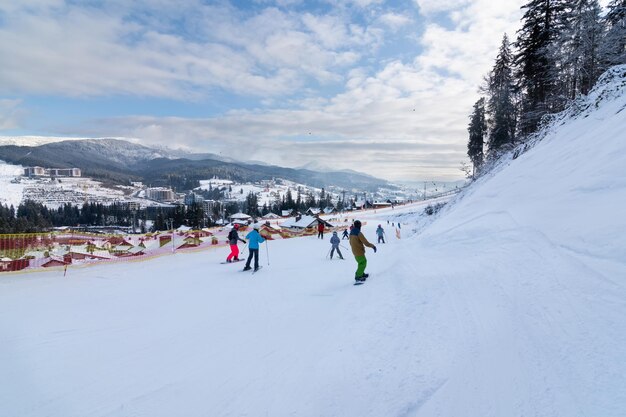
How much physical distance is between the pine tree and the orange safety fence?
1606 inches

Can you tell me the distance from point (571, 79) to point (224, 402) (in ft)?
114

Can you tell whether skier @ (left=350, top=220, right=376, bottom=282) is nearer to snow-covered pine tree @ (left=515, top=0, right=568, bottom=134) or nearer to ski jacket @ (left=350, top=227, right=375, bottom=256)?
ski jacket @ (left=350, top=227, right=375, bottom=256)

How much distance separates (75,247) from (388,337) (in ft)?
60.9

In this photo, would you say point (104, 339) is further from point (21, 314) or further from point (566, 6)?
point (566, 6)

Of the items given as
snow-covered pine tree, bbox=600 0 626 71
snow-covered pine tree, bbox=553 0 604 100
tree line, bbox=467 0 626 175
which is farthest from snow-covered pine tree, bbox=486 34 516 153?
snow-covered pine tree, bbox=600 0 626 71

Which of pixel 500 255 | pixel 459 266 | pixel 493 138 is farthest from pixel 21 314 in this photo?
pixel 493 138

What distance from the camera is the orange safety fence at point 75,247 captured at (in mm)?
14700

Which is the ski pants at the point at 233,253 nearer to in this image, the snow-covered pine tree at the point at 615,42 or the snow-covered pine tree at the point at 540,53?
the snow-covered pine tree at the point at 540,53

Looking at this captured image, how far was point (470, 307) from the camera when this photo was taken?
17.0 feet

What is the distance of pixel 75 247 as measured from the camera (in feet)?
57.4

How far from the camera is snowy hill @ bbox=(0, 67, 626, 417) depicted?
11.2 feet

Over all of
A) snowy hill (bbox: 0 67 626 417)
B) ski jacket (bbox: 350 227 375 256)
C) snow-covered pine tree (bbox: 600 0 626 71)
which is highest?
snow-covered pine tree (bbox: 600 0 626 71)

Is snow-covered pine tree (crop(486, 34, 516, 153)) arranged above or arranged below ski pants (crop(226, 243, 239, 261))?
above

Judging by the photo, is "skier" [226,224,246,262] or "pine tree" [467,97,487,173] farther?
"pine tree" [467,97,487,173]
